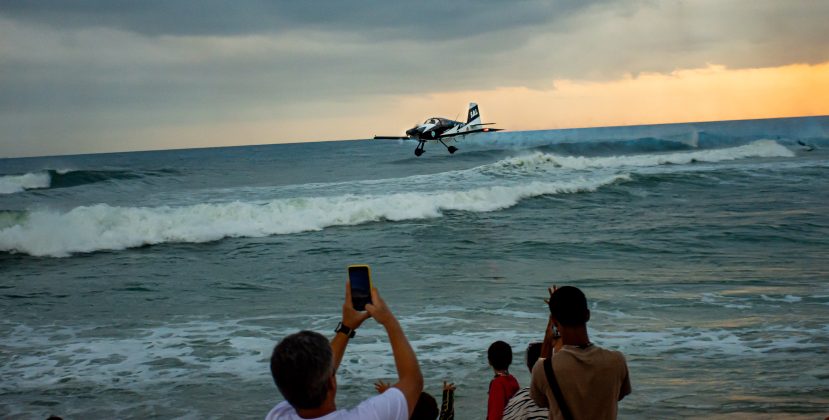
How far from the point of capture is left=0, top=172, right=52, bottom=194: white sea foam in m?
50.7

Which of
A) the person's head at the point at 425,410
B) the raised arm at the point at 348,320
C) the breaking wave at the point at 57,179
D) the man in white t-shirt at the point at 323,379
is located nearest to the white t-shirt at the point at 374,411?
the man in white t-shirt at the point at 323,379

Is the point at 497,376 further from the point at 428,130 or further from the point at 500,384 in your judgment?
the point at 428,130

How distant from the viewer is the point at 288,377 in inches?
98.7

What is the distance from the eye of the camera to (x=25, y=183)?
52625mm

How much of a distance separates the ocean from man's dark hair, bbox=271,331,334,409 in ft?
17.2

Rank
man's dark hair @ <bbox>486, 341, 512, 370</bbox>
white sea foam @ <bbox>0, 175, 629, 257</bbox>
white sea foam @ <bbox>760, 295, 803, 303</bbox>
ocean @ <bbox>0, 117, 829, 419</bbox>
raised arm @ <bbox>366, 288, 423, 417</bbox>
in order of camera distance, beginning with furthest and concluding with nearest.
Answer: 1. white sea foam @ <bbox>0, 175, 629, 257</bbox>
2. white sea foam @ <bbox>760, 295, 803, 303</bbox>
3. ocean @ <bbox>0, 117, 829, 419</bbox>
4. man's dark hair @ <bbox>486, 341, 512, 370</bbox>
5. raised arm @ <bbox>366, 288, 423, 417</bbox>

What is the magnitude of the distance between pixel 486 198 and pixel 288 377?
29.4 metres

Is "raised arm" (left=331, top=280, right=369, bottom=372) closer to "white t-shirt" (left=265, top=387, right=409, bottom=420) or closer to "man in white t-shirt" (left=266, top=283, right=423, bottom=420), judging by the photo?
"man in white t-shirt" (left=266, top=283, right=423, bottom=420)

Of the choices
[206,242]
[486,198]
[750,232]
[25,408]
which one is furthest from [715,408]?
[486,198]

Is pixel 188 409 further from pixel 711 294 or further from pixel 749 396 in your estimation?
pixel 711 294

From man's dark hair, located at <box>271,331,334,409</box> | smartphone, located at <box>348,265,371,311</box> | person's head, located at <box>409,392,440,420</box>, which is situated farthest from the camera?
person's head, located at <box>409,392,440,420</box>

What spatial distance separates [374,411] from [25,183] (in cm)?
5752

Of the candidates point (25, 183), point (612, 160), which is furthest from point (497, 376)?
point (25, 183)

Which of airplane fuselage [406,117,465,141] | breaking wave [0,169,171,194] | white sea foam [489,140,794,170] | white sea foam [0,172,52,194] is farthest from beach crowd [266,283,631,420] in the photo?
white sea foam [0,172,52,194]
